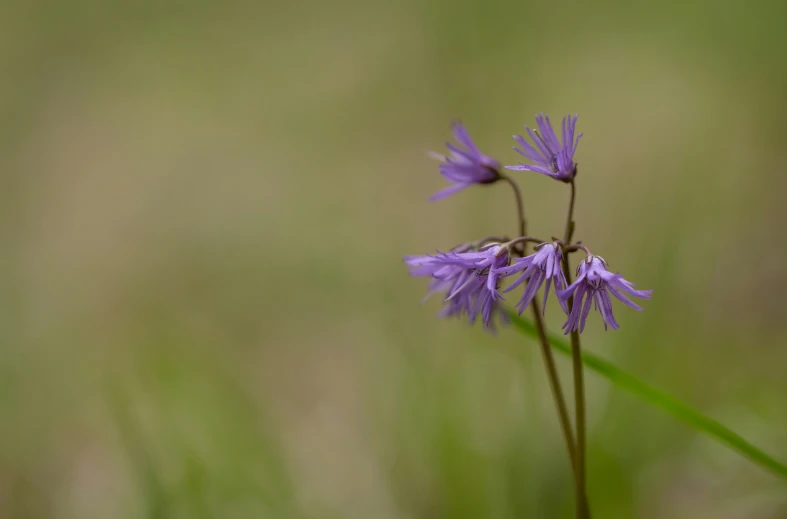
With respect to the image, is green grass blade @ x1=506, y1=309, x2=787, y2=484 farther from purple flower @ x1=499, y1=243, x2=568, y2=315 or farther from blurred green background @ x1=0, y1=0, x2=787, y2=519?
blurred green background @ x1=0, y1=0, x2=787, y2=519

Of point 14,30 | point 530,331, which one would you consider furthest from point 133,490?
point 14,30

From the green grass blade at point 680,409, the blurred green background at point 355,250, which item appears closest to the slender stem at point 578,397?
the green grass blade at point 680,409

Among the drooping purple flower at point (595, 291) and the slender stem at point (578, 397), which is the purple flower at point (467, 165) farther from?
the drooping purple flower at point (595, 291)

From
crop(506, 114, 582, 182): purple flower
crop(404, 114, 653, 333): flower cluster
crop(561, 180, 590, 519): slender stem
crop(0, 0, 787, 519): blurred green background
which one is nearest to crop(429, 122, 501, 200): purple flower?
crop(404, 114, 653, 333): flower cluster

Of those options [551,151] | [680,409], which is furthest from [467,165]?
[680,409]

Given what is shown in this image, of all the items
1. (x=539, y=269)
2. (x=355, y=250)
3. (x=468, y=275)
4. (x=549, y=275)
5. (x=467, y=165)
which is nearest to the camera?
(x=549, y=275)

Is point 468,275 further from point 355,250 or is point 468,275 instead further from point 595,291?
point 355,250

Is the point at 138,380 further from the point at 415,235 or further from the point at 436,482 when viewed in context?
the point at 415,235

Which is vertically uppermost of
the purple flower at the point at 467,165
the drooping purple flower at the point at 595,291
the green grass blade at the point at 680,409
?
the purple flower at the point at 467,165
